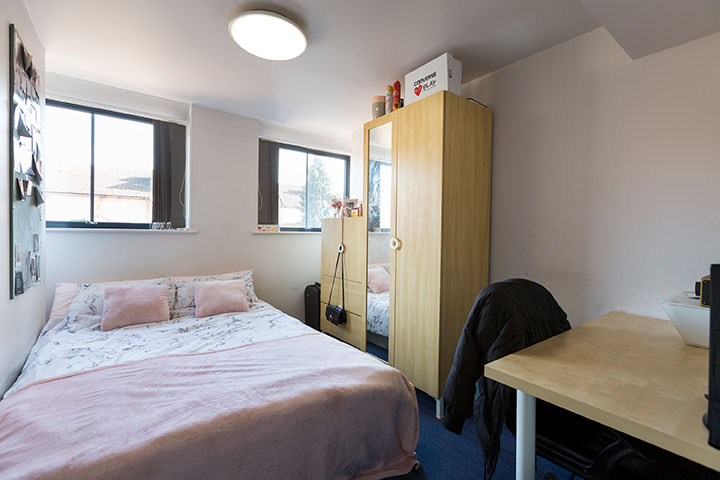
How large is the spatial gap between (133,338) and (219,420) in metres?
1.33

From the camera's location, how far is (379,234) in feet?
8.29

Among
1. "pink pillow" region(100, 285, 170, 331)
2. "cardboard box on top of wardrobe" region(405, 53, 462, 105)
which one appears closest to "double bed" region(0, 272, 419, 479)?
"pink pillow" region(100, 285, 170, 331)

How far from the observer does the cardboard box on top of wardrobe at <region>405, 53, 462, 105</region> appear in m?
2.00

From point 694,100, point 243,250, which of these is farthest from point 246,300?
point 694,100

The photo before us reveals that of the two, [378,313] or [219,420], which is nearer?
[219,420]

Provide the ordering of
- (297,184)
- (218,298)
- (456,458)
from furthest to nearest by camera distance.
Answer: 1. (297,184)
2. (218,298)
3. (456,458)

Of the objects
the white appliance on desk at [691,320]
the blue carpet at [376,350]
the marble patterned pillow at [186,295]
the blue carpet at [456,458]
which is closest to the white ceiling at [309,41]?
the white appliance on desk at [691,320]

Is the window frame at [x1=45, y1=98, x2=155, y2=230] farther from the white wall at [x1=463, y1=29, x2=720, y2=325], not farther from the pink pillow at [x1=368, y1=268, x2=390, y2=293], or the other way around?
the white wall at [x1=463, y1=29, x2=720, y2=325]

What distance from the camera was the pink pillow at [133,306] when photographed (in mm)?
2234

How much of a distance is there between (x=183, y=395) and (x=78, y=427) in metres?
0.33

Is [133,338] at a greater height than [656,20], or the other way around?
[656,20]

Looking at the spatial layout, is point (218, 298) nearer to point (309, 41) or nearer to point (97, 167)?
point (97, 167)

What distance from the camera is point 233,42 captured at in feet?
6.59

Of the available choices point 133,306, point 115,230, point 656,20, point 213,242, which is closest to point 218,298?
point 133,306
